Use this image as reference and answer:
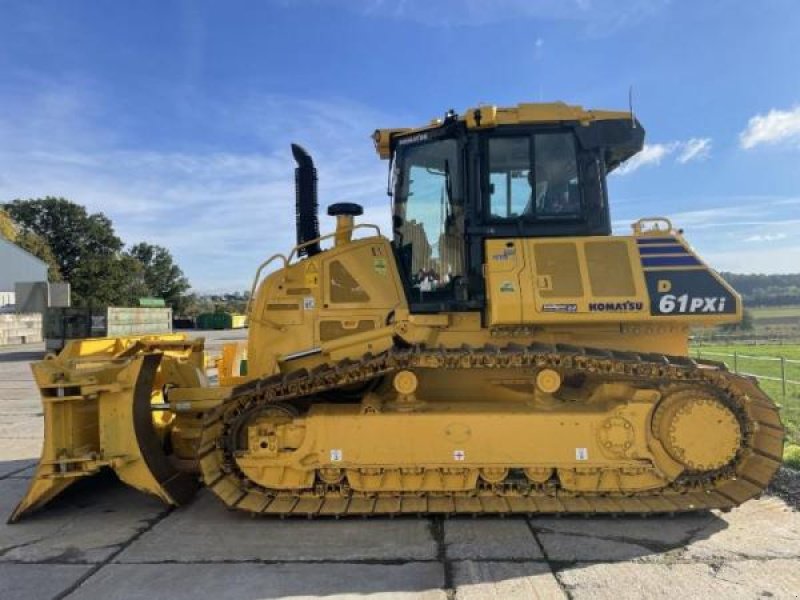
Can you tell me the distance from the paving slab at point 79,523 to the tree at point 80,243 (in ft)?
198

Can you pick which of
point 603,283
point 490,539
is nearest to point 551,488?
point 490,539

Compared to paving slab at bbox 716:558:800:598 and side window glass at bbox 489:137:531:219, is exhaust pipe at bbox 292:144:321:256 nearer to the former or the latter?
side window glass at bbox 489:137:531:219

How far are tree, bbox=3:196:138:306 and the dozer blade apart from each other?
61.2 m

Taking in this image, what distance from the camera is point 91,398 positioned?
18.0 feet

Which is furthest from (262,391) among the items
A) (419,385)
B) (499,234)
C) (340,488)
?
(499,234)

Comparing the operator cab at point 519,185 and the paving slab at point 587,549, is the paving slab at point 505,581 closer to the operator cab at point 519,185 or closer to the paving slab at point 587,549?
the paving slab at point 587,549

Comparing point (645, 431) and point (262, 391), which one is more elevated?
point (262, 391)

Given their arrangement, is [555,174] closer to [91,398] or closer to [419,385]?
[419,385]

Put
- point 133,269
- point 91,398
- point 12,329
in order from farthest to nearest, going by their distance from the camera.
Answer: point 133,269
point 12,329
point 91,398

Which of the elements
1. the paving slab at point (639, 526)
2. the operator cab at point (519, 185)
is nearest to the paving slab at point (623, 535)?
the paving slab at point (639, 526)

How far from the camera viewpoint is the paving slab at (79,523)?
15.3ft

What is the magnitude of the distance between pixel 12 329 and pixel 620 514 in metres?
39.6

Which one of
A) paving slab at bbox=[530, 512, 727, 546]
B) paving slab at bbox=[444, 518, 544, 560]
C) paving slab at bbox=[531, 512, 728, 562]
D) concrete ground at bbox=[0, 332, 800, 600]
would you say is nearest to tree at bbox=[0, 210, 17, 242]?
concrete ground at bbox=[0, 332, 800, 600]

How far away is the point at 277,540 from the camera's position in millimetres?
4738
